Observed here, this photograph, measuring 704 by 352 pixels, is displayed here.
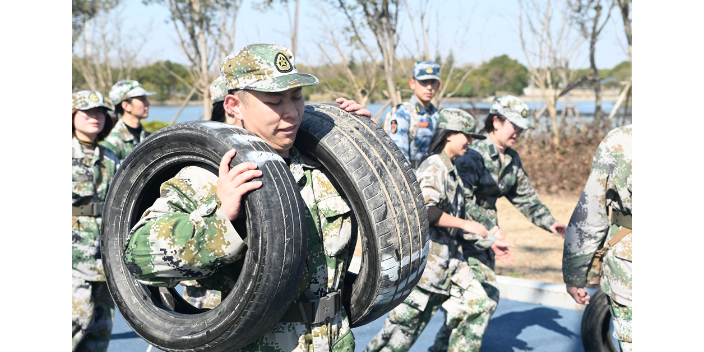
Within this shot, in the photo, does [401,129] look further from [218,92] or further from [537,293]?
[218,92]

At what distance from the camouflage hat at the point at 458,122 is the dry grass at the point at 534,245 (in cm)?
365

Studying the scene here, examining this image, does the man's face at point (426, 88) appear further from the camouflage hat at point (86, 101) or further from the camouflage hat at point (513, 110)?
the camouflage hat at point (86, 101)

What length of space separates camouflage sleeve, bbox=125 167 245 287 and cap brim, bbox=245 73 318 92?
1.41ft

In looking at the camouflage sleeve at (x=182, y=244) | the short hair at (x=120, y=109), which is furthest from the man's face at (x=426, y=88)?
the camouflage sleeve at (x=182, y=244)

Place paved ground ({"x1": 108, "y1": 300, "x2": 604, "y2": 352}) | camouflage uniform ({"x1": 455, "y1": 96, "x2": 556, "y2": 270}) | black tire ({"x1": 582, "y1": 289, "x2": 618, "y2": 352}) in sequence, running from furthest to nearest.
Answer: paved ground ({"x1": 108, "y1": 300, "x2": 604, "y2": 352})
camouflage uniform ({"x1": 455, "y1": 96, "x2": 556, "y2": 270})
black tire ({"x1": 582, "y1": 289, "x2": 618, "y2": 352})

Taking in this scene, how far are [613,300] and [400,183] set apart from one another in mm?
1717

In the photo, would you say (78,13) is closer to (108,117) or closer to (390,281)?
(108,117)

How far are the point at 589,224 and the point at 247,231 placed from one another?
224cm

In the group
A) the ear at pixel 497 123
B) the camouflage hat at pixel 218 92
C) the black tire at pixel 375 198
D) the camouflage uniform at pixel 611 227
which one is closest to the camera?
the black tire at pixel 375 198

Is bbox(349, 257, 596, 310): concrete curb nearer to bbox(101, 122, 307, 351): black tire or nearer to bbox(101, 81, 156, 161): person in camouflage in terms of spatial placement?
bbox(101, 81, 156, 161): person in camouflage

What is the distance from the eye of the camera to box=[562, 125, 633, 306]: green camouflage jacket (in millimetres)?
3596

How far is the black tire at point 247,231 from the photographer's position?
2268 millimetres

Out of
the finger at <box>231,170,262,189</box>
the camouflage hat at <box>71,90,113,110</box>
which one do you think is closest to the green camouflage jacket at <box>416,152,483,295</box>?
the finger at <box>231,170,262,189</box>

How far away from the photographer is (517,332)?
6.50 metres
